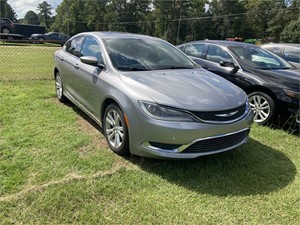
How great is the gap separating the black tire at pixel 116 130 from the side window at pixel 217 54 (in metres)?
3.04

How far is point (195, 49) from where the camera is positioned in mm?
6367

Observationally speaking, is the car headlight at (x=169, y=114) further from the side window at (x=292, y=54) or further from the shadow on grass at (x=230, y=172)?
the side window at (x=292, y=54)

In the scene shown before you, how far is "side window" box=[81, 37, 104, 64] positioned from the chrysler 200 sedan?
0.02 meters

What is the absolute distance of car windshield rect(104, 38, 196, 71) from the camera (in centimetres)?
373

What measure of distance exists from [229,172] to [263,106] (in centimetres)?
204

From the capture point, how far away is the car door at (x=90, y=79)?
376cm

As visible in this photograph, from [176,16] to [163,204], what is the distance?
65.3m

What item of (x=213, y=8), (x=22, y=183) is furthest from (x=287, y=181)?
(x=213, y=8)

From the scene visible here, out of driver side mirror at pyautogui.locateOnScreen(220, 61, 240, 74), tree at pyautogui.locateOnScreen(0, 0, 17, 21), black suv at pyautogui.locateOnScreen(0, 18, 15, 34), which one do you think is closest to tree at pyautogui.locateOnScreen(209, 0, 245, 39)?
black suv at pyautogui.locateOnScreen(0, 18, 15, 34)

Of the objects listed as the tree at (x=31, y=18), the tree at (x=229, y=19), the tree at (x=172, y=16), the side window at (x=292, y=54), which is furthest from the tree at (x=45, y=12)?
the side window at (x=292, y=54)

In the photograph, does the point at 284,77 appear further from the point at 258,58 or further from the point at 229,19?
the point at 229,19

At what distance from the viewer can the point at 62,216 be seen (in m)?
2.42

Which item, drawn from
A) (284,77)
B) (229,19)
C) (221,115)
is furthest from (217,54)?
(229,19)

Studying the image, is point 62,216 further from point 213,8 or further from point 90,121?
point 213,8
